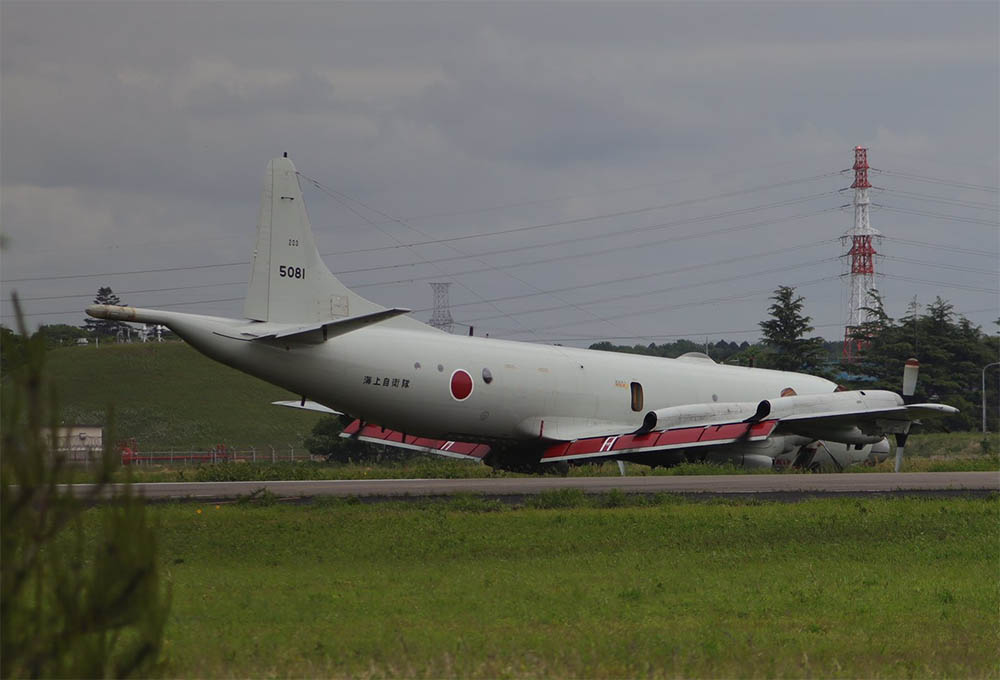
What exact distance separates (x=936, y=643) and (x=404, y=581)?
638cm

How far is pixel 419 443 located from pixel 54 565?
102ft

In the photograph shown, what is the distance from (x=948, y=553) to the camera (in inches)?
707

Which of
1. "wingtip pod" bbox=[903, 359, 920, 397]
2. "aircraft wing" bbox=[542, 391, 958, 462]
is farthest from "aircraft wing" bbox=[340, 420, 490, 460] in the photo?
"wingtip pod" bbox=[903, 359, 920, 397]

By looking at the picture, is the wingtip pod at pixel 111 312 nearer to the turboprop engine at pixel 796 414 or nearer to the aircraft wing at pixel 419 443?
the aircraft wing at pixel 419 443

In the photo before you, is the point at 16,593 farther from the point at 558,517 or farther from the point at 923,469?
the point at 923,469

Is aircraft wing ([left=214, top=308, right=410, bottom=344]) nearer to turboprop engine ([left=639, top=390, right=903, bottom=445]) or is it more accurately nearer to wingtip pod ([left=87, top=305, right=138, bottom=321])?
wingtip pod ([left=87, top=305, right=138, bottom=321])

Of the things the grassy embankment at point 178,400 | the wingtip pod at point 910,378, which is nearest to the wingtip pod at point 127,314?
the wingtip pod at point 910,378

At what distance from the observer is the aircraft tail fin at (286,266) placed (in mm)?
29906

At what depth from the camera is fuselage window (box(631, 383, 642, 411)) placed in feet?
119

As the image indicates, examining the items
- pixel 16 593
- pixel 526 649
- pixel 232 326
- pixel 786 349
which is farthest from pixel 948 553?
pixel 786 349

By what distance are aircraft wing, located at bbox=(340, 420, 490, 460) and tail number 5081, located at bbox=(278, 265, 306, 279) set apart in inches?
252

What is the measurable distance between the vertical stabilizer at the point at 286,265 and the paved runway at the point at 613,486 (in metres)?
4.47

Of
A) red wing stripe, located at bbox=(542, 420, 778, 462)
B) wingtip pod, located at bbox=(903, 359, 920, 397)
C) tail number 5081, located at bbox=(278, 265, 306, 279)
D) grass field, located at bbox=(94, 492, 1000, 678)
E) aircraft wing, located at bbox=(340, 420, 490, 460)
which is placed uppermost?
tail number 5081, located at bbox=(278, 265, 306, 279)

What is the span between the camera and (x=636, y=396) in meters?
36.5
